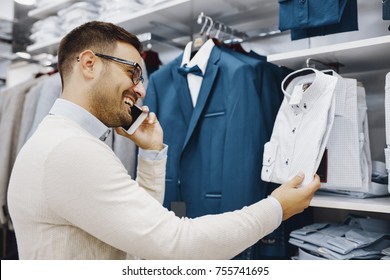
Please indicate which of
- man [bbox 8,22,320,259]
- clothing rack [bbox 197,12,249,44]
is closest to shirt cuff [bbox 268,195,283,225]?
man [bbox 8,22,320,259]

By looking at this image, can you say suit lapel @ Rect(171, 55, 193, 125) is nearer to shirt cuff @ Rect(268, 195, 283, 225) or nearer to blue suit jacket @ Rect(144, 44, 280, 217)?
blue suit jacket @ Rect(144, 44, 280, 217)

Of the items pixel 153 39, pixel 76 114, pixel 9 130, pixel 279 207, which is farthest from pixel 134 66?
pixel 9 130

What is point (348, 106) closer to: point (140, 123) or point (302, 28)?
point (302, 28)

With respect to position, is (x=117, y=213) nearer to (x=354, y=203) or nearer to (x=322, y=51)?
(x=354, y=203)

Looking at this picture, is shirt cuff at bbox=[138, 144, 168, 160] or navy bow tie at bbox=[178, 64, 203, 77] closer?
shirt cuff at bbox=[138, 144, 168, 160]

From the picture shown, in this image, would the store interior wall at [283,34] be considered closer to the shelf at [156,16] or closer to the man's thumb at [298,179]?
the shelf at [156,16]

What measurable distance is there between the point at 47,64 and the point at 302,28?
1891 mm

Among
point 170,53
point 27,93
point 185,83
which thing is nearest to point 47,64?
point 27,93

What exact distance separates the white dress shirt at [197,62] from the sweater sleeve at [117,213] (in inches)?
25.5

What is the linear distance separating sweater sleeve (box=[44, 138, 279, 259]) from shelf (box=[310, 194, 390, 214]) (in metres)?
0.36

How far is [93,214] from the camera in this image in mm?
746

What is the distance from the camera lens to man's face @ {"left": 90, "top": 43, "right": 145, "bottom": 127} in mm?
935

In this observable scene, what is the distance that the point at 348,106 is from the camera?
109 centimetres

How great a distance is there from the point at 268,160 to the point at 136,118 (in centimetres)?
44
